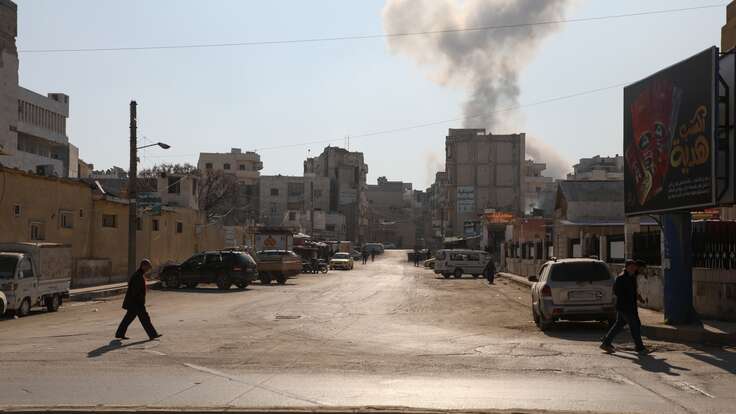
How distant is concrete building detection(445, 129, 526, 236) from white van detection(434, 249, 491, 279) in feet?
194

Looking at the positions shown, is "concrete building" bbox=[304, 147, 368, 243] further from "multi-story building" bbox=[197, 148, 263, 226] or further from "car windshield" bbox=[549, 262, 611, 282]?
"car windshield" bbox=[549, 262, 611, 282]

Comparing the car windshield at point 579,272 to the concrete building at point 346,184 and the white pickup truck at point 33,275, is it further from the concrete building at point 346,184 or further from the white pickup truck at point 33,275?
the concrete building at point 346,184

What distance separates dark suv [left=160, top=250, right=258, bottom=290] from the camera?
40.1m

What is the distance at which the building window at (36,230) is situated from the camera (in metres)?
35.4

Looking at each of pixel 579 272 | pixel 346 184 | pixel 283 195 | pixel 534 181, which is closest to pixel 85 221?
pixel 579 272

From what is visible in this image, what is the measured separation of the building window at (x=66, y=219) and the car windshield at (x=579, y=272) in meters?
26.5

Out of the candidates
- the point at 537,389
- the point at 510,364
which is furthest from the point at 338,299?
the point at 537,389

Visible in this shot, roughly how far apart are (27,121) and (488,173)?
2733 inches

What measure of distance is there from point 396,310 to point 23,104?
5278 centimetres

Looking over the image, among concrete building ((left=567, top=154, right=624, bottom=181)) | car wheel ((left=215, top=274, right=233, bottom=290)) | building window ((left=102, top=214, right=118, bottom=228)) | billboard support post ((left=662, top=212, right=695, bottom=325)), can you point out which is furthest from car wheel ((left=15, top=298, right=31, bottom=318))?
concrete building ((left=567, top=154, right=624, bottom=181))

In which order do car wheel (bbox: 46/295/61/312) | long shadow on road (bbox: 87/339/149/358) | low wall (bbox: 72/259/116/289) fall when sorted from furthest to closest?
low wall (bbox: 72/259/116/289)
car wheel (bbox: 46/295/61/312)
long shadow on road (bbox: 87/339/149/358)

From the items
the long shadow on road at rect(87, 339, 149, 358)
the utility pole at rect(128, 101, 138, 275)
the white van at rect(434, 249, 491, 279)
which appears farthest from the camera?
the white van at rect(434, 249, 491, 279)

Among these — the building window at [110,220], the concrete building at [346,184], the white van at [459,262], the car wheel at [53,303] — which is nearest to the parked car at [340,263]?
the white van at [459,262]

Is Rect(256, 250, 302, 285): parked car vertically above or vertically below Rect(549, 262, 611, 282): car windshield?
below
